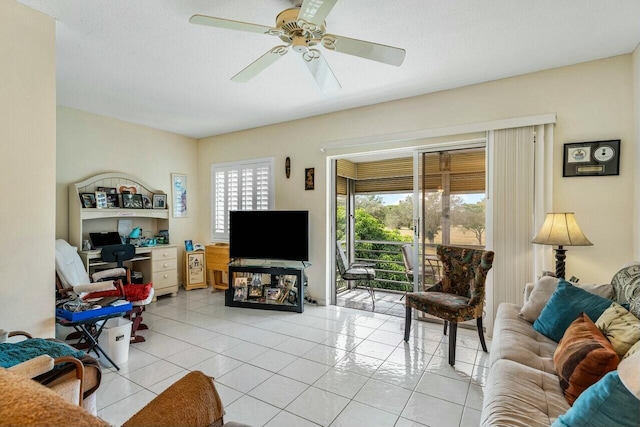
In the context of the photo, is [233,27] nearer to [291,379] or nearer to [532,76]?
[291,379]

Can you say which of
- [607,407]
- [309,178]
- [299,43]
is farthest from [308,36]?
[309,178]

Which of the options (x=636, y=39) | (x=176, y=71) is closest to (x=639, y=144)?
(x=636, y=39)

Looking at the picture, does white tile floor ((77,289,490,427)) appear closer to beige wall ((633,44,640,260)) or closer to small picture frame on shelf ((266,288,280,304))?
small picture frame on shelf ((266,288,280,304))

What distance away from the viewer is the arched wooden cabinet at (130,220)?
152 inches

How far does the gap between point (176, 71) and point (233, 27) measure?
4.94ft

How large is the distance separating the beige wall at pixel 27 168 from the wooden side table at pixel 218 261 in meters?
2.80

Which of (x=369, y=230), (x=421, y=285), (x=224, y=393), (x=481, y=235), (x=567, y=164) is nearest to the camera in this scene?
(x=224, y=393)

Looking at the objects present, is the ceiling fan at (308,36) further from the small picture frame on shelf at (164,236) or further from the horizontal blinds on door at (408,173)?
the small picture frame on shelf at (164,236)

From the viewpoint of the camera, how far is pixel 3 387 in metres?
0.61

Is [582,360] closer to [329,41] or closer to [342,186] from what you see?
[329,41]

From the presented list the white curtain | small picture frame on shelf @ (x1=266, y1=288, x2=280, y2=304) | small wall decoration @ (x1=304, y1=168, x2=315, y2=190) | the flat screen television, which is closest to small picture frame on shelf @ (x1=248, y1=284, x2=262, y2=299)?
small picture frame on shelf @ (x1=266, y1=288, x2=280, y2=304)

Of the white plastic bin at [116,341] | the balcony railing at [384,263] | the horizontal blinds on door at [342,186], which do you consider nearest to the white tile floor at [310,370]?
the white plastic bin at [116,341]

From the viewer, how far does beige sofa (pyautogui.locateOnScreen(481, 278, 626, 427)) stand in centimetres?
125

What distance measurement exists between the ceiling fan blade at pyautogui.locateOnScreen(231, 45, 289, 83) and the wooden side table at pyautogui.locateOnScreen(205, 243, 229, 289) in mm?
3193
